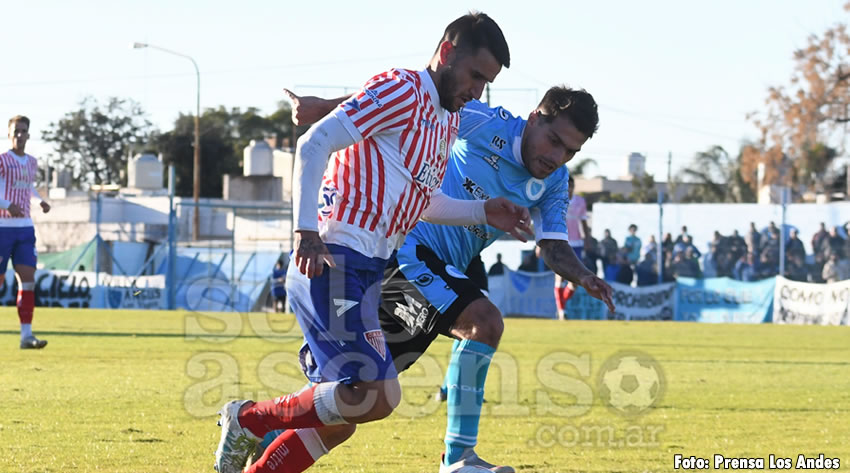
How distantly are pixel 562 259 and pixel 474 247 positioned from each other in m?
0.49

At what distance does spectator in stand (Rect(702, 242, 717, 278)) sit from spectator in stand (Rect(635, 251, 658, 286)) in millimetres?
1108

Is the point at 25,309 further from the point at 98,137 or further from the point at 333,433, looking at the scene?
the point at 98,137

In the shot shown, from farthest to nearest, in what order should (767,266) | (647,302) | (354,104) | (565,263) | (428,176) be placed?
(647,302) < (767,266) < (565,263) < (428,176) < (354,104)

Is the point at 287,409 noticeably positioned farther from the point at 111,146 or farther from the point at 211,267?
the point at 111,146

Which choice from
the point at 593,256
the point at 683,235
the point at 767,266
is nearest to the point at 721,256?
the point at 683,235

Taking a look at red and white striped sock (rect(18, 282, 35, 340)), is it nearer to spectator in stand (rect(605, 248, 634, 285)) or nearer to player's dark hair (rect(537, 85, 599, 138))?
player's dark hair (rect(537, 85, 599, 138))

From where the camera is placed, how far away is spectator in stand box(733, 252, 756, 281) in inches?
1061

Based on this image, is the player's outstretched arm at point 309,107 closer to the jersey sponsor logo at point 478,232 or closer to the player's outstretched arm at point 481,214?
the player's outstretched arm at point 481,214

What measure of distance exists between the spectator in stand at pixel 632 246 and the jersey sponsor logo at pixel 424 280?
2196cm

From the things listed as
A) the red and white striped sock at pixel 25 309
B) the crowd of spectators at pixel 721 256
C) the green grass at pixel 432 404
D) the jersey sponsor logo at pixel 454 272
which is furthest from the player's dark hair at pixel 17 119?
the crowd of spectators at pixel 721 256

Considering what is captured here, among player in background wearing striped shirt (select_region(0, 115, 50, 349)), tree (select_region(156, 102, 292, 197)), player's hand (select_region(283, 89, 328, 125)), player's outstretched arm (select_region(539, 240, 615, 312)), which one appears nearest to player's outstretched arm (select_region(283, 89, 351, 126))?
player's hand (select_region(283, 89, 328, 125))

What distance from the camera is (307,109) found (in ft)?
17.7

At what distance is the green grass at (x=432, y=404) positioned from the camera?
→ 6.74 meters

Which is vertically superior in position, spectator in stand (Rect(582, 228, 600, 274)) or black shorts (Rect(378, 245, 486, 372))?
black shorts (Rect(378, 245, 486, 372))
